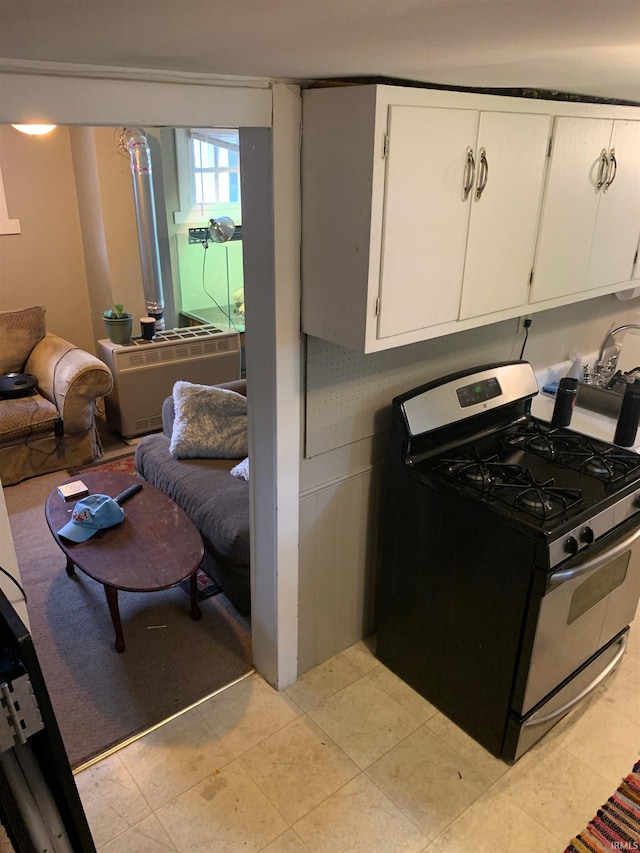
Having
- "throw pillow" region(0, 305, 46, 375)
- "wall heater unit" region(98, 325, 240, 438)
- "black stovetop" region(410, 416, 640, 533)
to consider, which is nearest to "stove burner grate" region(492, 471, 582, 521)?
"black stovetop" region(410, 416, 640, 533)

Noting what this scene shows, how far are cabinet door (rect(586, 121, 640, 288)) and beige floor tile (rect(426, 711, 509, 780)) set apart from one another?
166 cm

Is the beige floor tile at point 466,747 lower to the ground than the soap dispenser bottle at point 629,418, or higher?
lower

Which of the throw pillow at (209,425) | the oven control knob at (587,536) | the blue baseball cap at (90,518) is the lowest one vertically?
the blue baseball cap at (90,518)

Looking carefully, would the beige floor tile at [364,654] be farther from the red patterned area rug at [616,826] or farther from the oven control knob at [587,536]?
the oven control knob at [587,536]

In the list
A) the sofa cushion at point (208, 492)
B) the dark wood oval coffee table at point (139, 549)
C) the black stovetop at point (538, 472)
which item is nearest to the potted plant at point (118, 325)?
the sofa cushion at point (208, 492)

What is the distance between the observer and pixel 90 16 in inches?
30.0

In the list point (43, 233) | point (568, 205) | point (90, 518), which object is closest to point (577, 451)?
point (568, 205)

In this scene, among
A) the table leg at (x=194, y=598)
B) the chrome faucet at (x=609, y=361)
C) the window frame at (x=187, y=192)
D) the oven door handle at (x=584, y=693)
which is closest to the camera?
the oven door handle at (x=584, y=693)

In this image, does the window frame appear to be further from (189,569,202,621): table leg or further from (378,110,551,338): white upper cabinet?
(378,110,551,338): white upper cabinet

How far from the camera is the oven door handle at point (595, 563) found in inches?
68.6

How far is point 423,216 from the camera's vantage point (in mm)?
1627

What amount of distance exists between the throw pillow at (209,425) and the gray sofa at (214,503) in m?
0.05

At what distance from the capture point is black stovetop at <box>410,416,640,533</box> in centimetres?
183

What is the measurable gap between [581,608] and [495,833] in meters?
0.71
